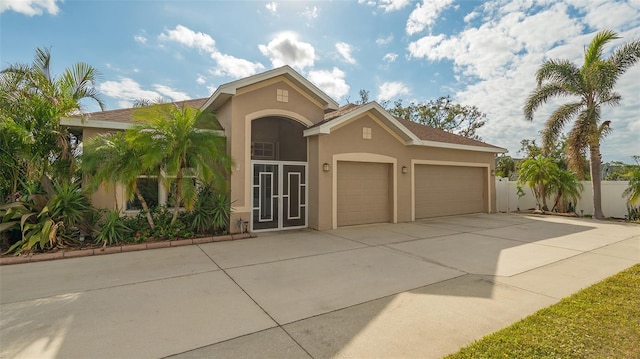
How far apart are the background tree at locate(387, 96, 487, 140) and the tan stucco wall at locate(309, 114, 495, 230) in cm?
1903

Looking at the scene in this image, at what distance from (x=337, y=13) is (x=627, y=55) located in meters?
12.9

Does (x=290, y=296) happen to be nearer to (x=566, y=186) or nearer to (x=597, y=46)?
(x=566, y=186)

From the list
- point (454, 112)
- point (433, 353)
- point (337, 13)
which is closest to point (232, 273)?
point (433, 353)

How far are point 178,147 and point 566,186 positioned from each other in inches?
707

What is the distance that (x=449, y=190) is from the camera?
14.7 metres

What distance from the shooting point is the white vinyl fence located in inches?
559

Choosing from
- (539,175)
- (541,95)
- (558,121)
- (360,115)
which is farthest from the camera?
(539,175)

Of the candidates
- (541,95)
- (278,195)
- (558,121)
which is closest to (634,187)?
(558,121)

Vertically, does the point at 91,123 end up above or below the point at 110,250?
above

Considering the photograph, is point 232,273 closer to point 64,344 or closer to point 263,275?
point 263,275

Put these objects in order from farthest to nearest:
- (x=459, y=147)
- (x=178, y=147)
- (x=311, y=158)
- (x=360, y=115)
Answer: (x=459, y=147) → (x=360, y=115) → (x=311, y=158) → (x=178, y=147)

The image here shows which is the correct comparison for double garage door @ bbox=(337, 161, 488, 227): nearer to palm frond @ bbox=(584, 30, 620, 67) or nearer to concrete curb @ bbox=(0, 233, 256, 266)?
concrete curb @ bbox=(0, 233, 256, 266)

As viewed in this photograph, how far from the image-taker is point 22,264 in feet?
21.1

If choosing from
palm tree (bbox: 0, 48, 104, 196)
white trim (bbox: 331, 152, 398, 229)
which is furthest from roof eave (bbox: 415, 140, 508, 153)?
palm tree (bbox: 0, 48, 104, 196)
